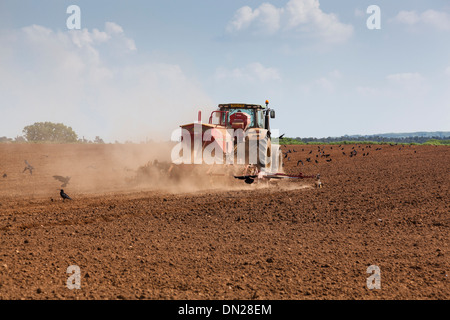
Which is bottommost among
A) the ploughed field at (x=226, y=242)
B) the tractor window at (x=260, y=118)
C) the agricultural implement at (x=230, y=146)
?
the ploughed field at (x=226, y=242)

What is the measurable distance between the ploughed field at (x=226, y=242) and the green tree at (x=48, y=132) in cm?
5521

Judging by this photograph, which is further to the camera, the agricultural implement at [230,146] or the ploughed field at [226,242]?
the agricultural implement at [230,146]

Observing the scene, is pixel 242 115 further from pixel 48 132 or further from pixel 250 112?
pixel 48 132

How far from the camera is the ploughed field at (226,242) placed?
15.9 ft

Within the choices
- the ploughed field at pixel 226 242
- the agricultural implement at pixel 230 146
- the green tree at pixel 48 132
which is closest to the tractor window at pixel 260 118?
the agricultural implement at pixel 230 146

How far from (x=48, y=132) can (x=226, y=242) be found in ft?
213

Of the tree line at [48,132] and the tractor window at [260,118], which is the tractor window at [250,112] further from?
the tree line at [48,132]

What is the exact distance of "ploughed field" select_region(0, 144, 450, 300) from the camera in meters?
4.85

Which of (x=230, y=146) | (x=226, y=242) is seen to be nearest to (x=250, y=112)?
(x=230, y=146)

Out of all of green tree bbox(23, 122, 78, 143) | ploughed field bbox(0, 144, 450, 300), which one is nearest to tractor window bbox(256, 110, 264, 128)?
ploughed field bbox(0, 144, 450, 300)

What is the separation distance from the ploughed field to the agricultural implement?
639 mm
